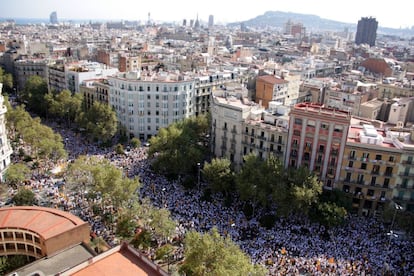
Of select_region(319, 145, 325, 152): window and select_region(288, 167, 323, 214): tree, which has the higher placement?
select_region(319, 145, 325, 152): window

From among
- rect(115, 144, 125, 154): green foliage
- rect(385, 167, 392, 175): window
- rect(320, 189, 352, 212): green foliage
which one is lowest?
rect(115, 144, 125, 154): green foliage

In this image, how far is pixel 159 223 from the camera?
51.4 m

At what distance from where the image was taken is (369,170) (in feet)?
211

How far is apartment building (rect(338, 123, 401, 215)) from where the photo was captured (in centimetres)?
6288

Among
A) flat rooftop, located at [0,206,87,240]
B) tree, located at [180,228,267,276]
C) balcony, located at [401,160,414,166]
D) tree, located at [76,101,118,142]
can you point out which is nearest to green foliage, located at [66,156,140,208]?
flat rooftop, located at [0,206,87,240]

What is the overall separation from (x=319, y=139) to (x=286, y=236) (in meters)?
18.4

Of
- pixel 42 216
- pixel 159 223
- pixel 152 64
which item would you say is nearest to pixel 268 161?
pixel 159 223

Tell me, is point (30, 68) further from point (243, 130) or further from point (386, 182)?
point (386, 182)

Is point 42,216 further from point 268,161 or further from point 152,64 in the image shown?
point 152,64

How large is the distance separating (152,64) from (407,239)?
418 feet

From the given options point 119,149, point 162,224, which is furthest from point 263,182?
point 119,149

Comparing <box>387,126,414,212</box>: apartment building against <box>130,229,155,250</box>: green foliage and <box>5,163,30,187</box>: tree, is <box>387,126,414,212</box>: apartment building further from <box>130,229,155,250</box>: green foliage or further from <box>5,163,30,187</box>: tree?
<box>5,163,30,187</box>: tree

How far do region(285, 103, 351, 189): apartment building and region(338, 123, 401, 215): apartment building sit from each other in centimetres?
161

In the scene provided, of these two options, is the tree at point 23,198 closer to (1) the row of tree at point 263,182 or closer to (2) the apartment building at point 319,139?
(1) the row of tree at point 263,182
